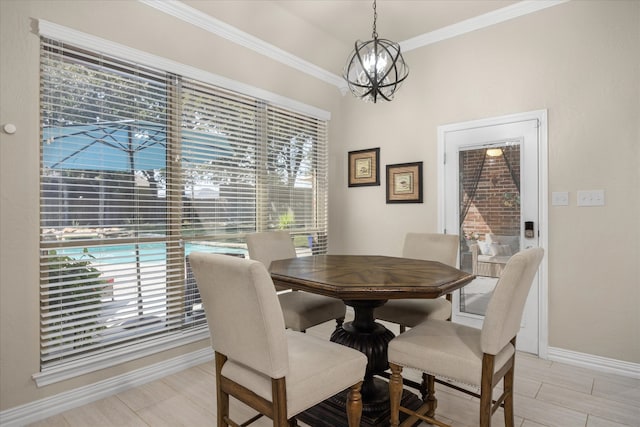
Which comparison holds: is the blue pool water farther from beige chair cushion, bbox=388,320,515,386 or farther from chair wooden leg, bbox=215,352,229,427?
beige chair cushion, bbox=388,320,515,386

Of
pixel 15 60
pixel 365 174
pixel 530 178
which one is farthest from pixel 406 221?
pixel 15 60

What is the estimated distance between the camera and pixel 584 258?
277 centimetres

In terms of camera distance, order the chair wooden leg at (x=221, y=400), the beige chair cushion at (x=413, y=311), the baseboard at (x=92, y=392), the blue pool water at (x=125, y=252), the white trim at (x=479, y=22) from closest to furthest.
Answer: the chair wooden leg at (x=221, y=400) < the baseboard at (x=92, y=392) < the blue pool water at (x=125, y=252) < the beige chair cushion at (x=413, y=311) < the white trim at (x=479, y=22)

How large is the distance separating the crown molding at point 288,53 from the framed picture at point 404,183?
1211 millimetres

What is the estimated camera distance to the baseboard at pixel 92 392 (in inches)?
78.5

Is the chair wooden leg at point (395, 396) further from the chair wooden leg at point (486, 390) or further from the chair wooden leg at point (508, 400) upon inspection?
the chair wooden leg at point (508, 400)

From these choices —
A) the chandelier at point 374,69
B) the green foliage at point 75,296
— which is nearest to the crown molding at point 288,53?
the chandelier at point 374,69

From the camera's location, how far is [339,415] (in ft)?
6.37

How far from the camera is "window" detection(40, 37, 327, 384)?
2.15 meters

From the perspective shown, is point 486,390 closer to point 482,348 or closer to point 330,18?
point 482,348

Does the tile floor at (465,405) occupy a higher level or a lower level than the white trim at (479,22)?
lower

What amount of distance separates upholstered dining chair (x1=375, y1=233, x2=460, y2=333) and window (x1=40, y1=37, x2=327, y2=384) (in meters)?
1.39

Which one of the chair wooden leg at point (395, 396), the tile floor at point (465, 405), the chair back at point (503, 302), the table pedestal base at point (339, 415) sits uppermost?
the chair back at point (503, 302)

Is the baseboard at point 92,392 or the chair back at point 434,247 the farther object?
the chair back at point 434,247
